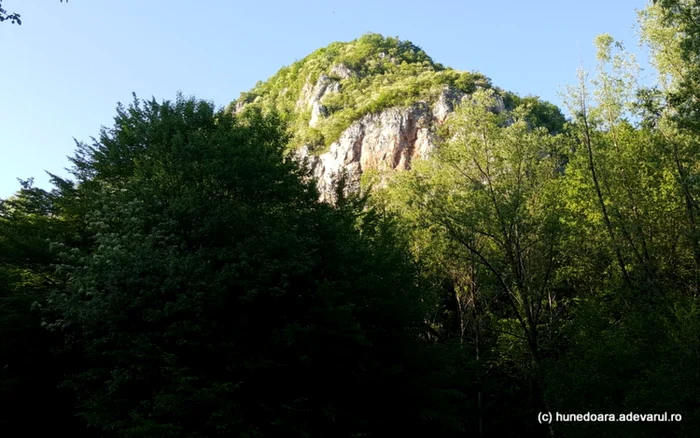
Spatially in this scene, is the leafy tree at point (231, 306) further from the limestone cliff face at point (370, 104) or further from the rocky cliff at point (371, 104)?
the rocky cliff at point (371, 104)

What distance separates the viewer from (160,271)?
1190 cm

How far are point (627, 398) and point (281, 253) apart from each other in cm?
919

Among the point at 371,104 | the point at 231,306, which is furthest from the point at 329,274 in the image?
the point at 371,104

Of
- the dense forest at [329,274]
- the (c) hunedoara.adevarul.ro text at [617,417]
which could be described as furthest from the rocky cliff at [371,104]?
the (c) hunedoara.adevarul.ro text at [617,417]

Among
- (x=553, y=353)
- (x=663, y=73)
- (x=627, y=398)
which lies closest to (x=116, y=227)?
(x=627, y=398)

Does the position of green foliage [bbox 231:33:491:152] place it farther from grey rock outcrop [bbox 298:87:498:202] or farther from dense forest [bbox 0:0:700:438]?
dense forest [bbox 0:0:700:438]

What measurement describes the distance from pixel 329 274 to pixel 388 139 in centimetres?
4345

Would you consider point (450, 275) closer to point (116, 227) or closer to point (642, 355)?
point (642, 355)

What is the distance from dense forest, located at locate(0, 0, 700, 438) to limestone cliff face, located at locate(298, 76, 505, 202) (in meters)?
33.8

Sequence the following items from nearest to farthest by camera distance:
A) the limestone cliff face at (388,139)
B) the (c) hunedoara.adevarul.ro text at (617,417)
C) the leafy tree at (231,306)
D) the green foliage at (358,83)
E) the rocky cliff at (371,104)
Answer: the (c) hunedoara.adevarul.ro text at (617,417), the leafy tree at (231,306), the limestone cliff face at (388,139), the rocky cliff at (371,104), the green foliage at (358,83)

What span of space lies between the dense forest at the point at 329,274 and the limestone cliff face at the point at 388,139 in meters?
33.8

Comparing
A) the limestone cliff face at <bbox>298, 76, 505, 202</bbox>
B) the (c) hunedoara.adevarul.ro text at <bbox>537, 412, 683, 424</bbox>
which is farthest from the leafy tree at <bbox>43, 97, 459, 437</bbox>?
the limestone cliff face at <bbox>298, 76, 505, 202</bbox>

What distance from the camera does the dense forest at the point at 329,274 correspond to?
37.9 feet

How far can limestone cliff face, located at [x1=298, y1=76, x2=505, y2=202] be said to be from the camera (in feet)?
179
